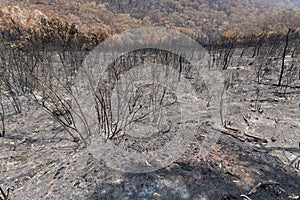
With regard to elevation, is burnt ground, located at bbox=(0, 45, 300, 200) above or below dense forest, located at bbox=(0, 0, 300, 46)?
below

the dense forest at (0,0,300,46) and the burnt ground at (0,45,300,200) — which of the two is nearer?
the burnt ground at (0,45,300,200)

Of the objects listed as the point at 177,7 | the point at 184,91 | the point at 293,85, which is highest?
the point at 177,7

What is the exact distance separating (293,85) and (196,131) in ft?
20.0

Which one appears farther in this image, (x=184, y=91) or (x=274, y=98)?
(x=184, y=91)

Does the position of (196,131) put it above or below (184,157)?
below

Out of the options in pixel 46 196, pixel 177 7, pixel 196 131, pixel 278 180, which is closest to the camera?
pixel 46 196

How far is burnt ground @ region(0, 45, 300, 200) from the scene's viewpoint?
1917mm

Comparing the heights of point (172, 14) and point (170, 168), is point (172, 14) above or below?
above

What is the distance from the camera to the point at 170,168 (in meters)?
2.25

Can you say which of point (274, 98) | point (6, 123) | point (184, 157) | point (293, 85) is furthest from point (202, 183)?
point (293, 85)

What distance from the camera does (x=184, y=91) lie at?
25.5 ft

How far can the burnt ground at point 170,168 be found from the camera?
1.92 meters

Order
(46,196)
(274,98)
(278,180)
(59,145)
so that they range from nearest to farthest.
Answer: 1. (46,196)
2. (278,180)
3. (59,145)
4. (274,98)

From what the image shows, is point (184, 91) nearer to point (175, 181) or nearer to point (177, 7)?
point (175, 181)
